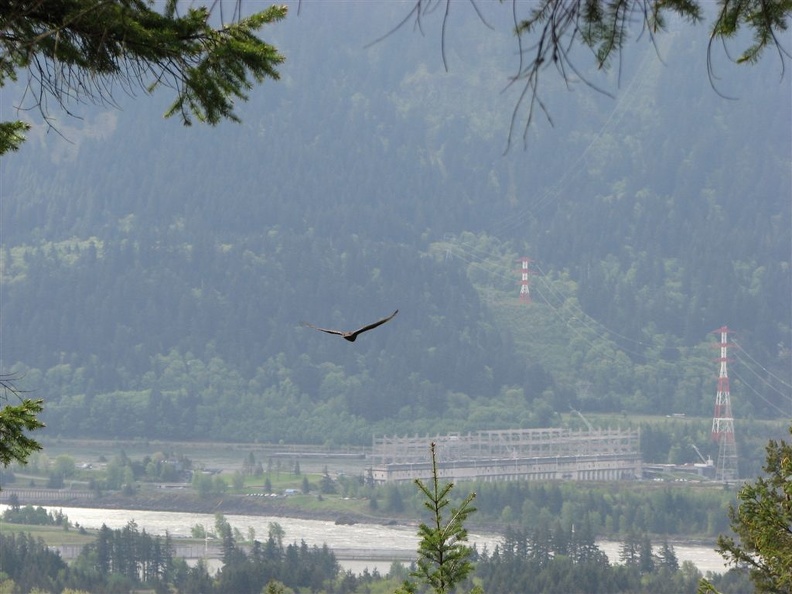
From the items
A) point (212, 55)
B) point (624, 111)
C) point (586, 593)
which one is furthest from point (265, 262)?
point (212, 55)

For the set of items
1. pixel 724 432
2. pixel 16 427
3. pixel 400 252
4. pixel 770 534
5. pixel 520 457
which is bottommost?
pixel 770 534

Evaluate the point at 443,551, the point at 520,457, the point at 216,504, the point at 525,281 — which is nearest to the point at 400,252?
the point at 525,281

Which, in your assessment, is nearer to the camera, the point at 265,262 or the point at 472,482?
the point at 472,482

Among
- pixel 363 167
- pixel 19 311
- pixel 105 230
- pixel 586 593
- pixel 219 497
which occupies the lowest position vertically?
pixel 586 593

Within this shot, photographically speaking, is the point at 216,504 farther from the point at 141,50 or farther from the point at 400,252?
the point at 141,50

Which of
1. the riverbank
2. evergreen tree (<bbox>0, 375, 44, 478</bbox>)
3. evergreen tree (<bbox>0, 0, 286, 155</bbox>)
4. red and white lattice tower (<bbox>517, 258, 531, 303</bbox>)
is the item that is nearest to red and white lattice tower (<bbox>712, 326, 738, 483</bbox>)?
red and white lattice tower (<bbox>517, 258, 531, 303</bbox>)

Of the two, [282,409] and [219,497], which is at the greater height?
[282,409]

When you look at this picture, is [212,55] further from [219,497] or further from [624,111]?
[624,111]

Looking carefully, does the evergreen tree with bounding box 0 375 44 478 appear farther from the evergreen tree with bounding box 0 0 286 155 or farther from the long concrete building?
the long concrete building
